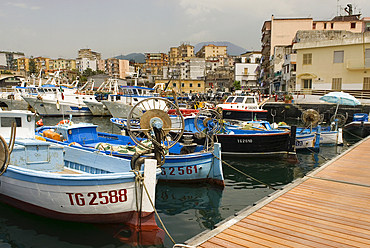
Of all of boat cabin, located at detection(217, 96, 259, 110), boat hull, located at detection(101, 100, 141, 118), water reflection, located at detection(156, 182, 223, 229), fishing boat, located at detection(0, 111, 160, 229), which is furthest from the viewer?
boat hull, located at detection(101, 100, 141, 118)

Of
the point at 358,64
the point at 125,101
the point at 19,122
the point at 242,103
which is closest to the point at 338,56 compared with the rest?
the point at 358,64

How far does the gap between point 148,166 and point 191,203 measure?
3.36 m

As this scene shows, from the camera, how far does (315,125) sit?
17234 millimetres

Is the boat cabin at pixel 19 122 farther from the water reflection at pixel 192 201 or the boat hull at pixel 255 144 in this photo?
the boat hull at pixel 255 144

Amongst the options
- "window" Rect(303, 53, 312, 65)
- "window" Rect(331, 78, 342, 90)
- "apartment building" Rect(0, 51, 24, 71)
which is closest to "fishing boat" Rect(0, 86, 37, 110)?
Answer: "window" Rect(303, 53, 312, 65)

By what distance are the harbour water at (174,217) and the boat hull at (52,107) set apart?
1208 inches

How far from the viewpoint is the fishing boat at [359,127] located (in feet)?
68.4

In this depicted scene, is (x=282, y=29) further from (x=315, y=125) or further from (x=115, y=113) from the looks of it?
(x=315, y=125)

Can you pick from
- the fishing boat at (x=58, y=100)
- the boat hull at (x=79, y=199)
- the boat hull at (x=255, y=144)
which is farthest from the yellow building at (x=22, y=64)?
the boat hull at (x=79, y=199)

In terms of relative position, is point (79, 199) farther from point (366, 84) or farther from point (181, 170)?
point (366, 84)

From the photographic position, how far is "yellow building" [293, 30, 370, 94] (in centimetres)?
3141

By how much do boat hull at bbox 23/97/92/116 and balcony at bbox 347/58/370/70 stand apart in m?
34.7

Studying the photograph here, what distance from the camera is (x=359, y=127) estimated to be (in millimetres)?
21281

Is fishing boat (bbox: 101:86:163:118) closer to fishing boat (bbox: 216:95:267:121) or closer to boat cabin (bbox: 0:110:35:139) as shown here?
fishing boat (bbox: 216:95:267:121)
